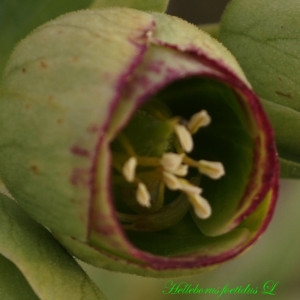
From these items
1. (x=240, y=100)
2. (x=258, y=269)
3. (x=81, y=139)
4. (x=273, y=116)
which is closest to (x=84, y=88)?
(x=81, y=139)

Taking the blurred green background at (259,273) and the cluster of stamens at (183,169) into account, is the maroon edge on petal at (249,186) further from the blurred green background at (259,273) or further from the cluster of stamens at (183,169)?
the blurred green background at (259,273)

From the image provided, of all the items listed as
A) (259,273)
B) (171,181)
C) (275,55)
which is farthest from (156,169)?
(259,273)

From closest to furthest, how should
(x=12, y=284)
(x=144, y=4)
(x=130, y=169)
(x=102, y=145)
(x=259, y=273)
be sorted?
(x=102, y=145), (x=130, y=169), (x=12, y=284), (x=144, y=4), (x=259, y=273)

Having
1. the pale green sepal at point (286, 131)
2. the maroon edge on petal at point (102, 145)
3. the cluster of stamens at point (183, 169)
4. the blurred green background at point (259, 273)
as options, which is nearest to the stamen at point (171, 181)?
the cluster of stamens at point (183, 169)

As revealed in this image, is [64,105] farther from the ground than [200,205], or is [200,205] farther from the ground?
[64,105]

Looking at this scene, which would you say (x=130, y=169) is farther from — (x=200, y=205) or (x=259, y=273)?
(x=259, y=273)
